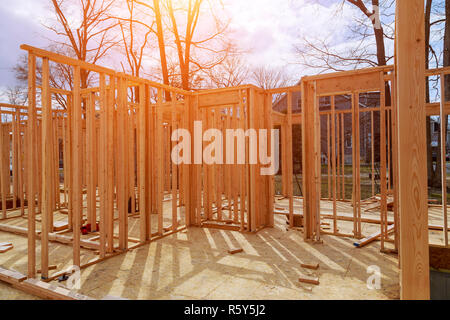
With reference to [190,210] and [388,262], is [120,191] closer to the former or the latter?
[190,210]

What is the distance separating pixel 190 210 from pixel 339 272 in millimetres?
3632

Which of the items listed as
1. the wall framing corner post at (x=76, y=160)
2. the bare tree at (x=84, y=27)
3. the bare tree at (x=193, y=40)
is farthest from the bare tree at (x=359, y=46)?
the wall framing corner post at (x=76, y=160)

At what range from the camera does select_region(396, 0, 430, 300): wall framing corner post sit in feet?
7.08

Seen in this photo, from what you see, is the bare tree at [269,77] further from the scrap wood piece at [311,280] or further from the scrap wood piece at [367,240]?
the scrap wood piece at [311,280]

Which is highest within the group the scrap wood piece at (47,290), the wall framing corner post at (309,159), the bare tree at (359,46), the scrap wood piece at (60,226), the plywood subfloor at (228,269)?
the bare tree at (359,46)

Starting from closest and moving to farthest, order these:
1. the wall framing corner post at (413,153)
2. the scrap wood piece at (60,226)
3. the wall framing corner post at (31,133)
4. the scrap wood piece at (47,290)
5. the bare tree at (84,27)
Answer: the wall framing corner post at (413,153) < the scrap wood piece at (47,290) < the wall framing corner post at (31,133) < the scrap wood piece at (60,226) < the bare tree at (84,27)

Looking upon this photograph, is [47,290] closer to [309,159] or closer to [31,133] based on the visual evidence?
[31,133]

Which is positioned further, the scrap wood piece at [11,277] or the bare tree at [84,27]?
the bare tree at [84,27]

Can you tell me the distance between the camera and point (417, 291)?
7.14 feet

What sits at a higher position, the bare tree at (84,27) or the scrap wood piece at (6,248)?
the bare tree at (84,27)

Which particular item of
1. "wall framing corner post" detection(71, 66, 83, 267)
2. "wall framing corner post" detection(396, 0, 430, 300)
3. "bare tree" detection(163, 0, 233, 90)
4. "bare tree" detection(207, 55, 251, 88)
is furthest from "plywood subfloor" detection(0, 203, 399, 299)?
"bare tree" detection(207, 55, 251, 88)

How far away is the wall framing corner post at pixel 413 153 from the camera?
2.16 meters

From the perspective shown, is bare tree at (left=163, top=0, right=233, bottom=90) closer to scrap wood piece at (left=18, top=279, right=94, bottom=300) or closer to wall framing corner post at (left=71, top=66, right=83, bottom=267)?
wall framing corner post at (left=71, top=66, right=83, bottom=267)

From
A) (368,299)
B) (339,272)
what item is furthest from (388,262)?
(368,299)
